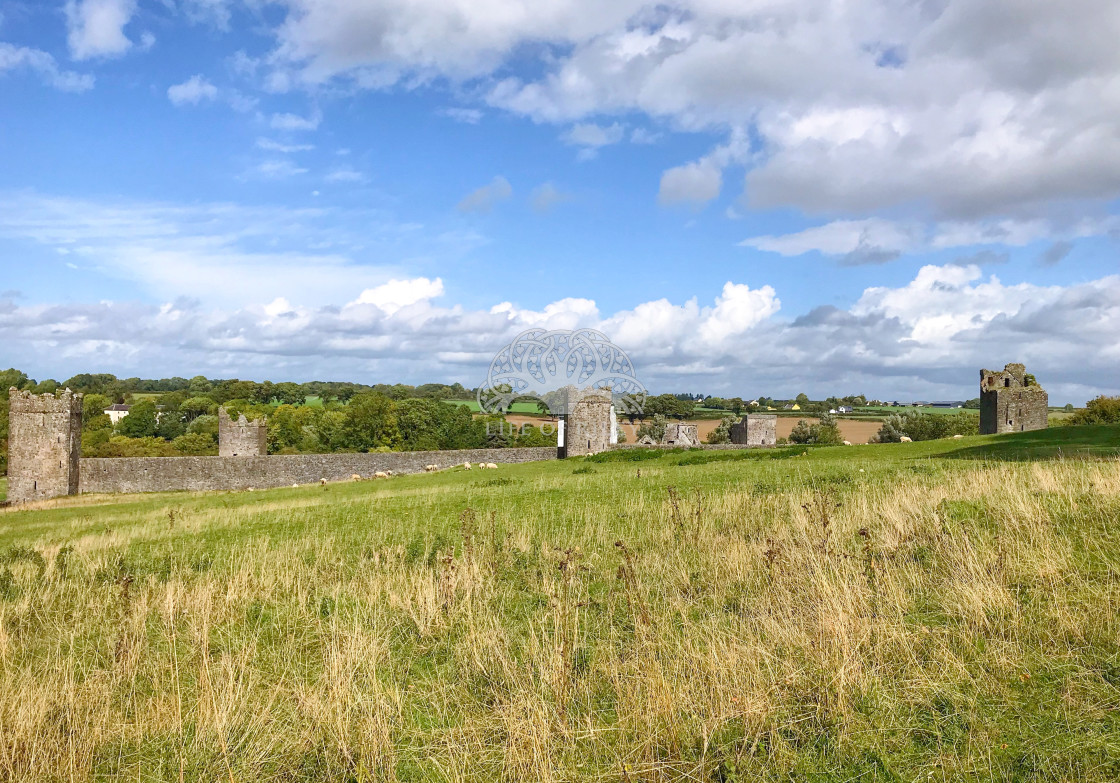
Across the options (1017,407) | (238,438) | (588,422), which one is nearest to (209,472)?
(238,438)

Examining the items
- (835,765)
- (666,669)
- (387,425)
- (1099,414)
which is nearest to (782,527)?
(666,669)

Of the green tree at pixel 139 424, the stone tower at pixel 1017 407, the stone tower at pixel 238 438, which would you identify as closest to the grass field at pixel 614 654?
the stone tower at pixel 238 438

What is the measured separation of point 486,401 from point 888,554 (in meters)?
32.8

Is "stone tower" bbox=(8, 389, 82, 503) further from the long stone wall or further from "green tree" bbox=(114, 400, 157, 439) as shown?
"green tree" bbox=(114, 400, 157, 439)

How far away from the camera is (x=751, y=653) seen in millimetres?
5270

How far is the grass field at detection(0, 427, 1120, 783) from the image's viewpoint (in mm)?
4402

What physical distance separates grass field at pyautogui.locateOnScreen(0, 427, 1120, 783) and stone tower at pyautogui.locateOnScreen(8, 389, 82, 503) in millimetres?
32897

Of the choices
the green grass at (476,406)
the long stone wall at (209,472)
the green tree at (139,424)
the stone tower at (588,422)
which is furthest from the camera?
the green tree at (139,424)

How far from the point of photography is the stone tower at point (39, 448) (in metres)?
37.8

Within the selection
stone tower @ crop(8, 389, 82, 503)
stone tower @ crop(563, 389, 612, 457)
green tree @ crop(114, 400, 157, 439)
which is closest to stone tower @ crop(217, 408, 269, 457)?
stone tower @ crop(8, 389, 82, 503)

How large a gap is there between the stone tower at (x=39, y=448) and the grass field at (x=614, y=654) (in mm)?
32897

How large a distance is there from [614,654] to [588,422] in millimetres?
33923

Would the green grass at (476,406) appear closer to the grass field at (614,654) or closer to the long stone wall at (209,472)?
the long stone wall at (209,472)

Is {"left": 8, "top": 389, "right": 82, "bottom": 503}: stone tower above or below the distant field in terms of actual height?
below
